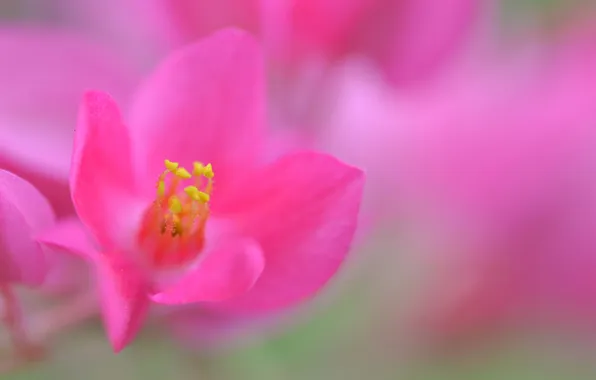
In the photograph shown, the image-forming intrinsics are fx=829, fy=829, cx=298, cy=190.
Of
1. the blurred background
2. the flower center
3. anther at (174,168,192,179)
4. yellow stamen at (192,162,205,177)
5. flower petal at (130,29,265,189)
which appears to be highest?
the blurred background

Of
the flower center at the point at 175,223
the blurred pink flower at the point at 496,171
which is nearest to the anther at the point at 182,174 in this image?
the flower center at the point at 175,223

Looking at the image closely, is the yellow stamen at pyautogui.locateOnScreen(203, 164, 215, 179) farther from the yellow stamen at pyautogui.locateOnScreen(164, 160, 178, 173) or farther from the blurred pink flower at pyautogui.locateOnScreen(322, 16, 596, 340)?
the blurred pink flower at pyautogui.locateOnScreen(322, 16, 596, 340)


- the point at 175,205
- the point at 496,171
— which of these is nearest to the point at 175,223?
the point at 175,205

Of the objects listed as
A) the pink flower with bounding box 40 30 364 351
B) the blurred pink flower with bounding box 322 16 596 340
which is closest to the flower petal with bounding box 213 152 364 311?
the pink flower with bounding box 40 30 364 351

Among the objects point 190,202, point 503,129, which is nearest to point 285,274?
point 190,202

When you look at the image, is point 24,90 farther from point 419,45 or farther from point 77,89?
point 419,45

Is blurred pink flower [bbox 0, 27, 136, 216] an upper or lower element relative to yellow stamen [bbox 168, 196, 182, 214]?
upper

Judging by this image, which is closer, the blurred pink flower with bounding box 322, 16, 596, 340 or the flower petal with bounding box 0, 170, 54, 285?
the flower petal with bounding box 0, 170, 54, 285
